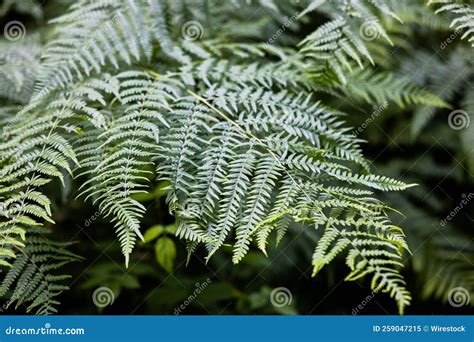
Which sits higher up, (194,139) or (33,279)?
(194,139)

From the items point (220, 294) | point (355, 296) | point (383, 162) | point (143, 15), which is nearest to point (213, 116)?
point (143, 15)

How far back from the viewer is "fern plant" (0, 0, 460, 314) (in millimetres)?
1075

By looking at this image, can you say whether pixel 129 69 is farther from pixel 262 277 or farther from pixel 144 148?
pixel 262 277

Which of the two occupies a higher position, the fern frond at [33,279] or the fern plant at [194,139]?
the fern plant at [194,139]

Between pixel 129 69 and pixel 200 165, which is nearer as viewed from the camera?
pixel 200 165

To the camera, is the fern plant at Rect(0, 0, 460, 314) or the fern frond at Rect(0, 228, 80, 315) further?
the fern frond at Rect(0, 228, 80, 315)

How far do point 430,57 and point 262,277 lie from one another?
44.7 inches

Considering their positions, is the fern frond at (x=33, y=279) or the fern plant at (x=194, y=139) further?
the fern frond at (x=33, y=279)

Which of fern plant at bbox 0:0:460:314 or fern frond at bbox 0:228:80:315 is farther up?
fern plant at bbox 0:0:460:314

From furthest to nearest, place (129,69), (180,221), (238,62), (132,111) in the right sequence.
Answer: (238,62), (129,69), (132,111), (180,221)

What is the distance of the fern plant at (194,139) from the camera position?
1075 mm

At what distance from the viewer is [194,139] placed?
49.9 inches

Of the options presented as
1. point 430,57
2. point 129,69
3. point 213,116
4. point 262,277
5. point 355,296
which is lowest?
point 262,277
